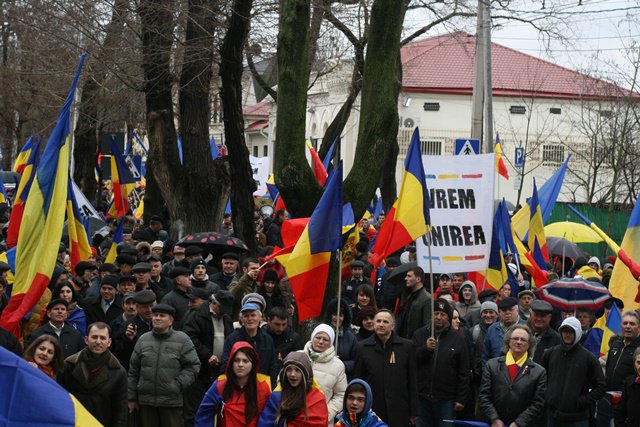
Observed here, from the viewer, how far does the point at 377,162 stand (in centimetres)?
1357

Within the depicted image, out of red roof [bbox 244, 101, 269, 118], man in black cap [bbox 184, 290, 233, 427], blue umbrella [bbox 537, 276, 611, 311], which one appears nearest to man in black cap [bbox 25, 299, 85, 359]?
man in black cap [bbox 184, 290, 233, 427]

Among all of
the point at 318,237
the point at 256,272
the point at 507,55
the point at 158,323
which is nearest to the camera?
the point at 158,323

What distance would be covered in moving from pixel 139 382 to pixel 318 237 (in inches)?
77.9

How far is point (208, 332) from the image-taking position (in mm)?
11180

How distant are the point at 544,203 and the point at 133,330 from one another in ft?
34.3

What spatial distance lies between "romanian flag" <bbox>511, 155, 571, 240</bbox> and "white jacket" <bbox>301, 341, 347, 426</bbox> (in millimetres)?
9622

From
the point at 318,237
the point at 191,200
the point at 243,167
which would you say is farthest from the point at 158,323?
the point at 191,200

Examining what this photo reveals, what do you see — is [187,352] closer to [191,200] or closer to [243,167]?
[243,167]

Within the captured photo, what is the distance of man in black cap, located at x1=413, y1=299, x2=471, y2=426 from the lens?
36.7ft

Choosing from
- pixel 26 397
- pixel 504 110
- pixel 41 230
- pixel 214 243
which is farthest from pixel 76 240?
pixel 504 110

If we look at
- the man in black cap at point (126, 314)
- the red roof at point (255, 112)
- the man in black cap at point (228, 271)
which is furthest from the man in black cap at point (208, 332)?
the red roof at point (255, 112)

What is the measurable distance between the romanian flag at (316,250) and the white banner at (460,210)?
2.16 metres

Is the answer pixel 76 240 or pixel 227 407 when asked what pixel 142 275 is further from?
pixel 227 407

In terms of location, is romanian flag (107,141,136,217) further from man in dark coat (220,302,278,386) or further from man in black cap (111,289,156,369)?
man in dark coat (220,302,278,386)
